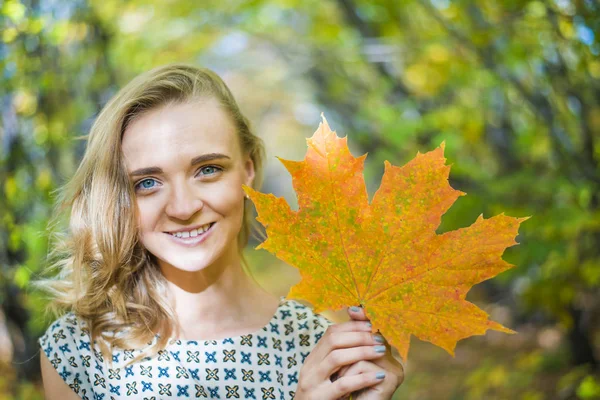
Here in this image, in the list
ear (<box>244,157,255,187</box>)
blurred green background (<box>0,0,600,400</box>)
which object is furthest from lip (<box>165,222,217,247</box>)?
blurred green background (<box>0,0,600,400</box>)

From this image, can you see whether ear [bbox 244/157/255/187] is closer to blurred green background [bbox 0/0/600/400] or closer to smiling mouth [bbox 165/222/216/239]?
smiling mouth [bbox 165/222/216/239]

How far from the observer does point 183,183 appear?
1.54 meters

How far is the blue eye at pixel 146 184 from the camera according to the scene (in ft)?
5.22

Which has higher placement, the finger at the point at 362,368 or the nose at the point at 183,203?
the nose at the point at 183,203

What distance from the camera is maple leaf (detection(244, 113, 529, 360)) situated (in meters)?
1.21

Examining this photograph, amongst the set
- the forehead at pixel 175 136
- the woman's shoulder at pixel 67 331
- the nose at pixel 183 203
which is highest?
the forehead at pixel 175 136

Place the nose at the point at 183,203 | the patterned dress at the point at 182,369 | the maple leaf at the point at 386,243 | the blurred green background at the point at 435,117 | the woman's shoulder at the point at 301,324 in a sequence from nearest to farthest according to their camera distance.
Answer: the maple leaf at the point at 386,243 < the nose at the point at 183,203 < the patterned dress at the point at 182,369 < the woman's shoulder at the point at 301,324 < the blurred green background at the point at 435,117

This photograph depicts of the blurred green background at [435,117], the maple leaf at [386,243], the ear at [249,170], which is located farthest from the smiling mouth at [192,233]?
the blurred green background at [435,117]

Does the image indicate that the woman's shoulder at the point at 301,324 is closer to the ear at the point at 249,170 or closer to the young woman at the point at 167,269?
the young woman at the point at 167,269

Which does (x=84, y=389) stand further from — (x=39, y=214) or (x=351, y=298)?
(x=39, y=214)

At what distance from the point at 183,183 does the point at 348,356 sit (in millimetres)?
629

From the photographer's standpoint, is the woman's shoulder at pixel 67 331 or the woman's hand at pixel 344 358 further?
the woman's shoulder at pixel 67 331

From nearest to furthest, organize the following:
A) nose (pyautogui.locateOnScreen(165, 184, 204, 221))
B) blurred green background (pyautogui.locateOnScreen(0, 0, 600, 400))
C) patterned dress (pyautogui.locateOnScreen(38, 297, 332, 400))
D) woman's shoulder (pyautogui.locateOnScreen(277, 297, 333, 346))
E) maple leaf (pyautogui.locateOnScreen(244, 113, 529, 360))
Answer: maple leaf (pyautogui.locateOnScreen(244, 113, 529, 360)) < nose (pyautogui.locateOnScreen(165, 184, 204, 221)) < patterned dress (pyautogui.locateOnScreen(38, 297, 332, 400)) < woman's shoulder (pyautogui.locateOnScreen(277, 297, 333, 346)) < blurred green background (pyautogui.locateOnScreen(0, 0, 600, 400))

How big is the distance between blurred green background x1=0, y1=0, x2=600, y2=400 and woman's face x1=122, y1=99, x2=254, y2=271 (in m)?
0.84
